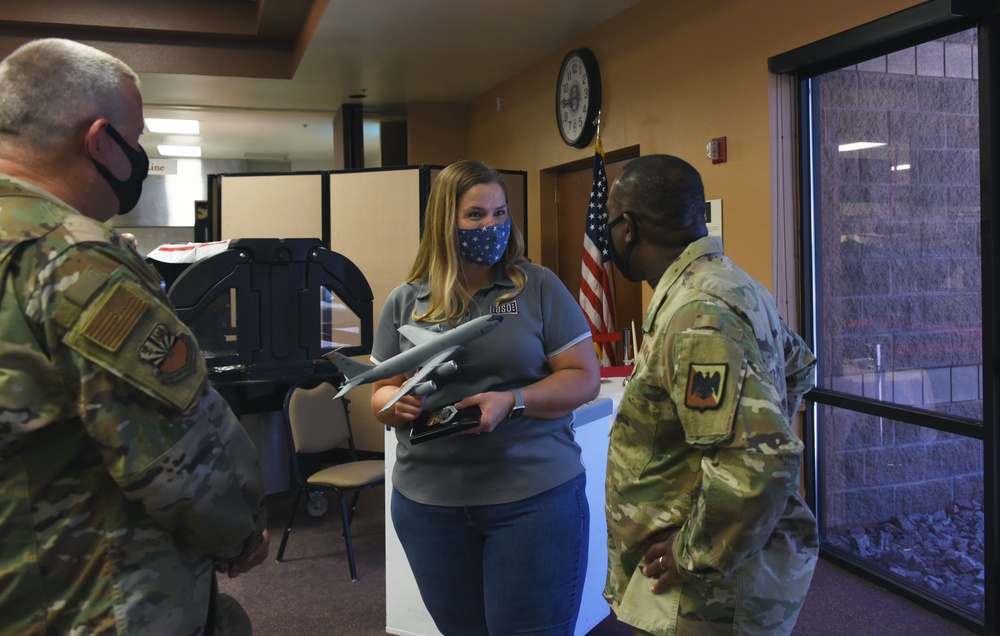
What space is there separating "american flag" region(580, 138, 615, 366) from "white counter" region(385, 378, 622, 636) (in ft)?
6.48

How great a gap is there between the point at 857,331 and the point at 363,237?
135 inches

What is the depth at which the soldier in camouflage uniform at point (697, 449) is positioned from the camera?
44.8 inches

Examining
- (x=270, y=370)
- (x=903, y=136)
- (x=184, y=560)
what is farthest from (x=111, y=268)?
(x=903, y=136)

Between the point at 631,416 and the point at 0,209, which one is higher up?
the point at 0,209

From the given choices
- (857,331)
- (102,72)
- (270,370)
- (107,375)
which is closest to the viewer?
(107,375)

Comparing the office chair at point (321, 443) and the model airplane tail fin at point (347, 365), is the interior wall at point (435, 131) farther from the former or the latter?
the model airplane tail fin at point (347, 365)

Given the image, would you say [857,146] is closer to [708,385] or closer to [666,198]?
[666,198]

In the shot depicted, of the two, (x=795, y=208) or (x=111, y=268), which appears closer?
(x=111, y=268)

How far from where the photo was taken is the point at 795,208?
3756 millimetres

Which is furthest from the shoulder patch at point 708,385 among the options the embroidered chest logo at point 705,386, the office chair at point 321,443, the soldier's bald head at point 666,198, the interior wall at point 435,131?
the interior wall at point 435,131

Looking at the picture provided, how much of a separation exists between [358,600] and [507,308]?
211cm

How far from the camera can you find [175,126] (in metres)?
9.23

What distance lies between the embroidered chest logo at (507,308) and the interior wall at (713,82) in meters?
2.31

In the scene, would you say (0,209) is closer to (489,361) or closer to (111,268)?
(111,268)
